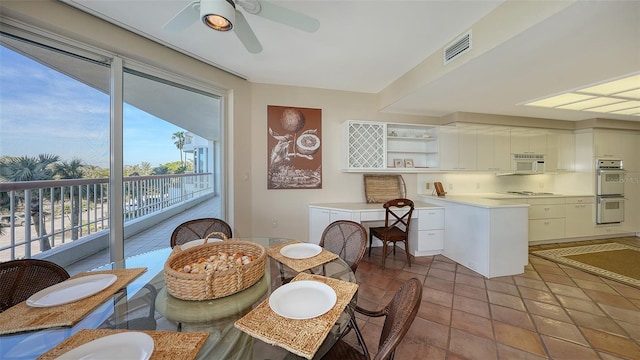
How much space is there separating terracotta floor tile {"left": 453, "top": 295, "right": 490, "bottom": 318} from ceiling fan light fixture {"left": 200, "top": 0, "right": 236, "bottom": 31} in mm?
2813

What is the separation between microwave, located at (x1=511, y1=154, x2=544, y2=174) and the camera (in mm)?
3854

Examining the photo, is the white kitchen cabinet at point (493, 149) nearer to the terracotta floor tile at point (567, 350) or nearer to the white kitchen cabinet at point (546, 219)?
the white kitchen cabinet at point (546, 219)

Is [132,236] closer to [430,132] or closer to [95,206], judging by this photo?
[95,206]

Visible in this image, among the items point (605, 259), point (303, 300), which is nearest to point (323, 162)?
point (303, 300)

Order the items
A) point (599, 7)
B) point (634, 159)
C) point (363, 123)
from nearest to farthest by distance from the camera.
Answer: point (599, 7)
point (363, 123)
point (634, 159)

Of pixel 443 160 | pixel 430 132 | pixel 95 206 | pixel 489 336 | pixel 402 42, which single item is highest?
pixel 402 42

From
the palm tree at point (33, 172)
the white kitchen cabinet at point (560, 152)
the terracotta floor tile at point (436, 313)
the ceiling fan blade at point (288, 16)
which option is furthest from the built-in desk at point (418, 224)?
the white kitchen cabinet at point (560, 152)

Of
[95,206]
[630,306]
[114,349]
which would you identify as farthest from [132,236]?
[630,306]

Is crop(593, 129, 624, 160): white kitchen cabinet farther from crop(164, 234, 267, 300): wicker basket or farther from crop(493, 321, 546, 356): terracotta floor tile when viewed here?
crop(164, 234, 267, 300): wicker basket

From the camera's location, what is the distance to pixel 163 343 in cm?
70

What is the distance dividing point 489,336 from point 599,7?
7.42ft

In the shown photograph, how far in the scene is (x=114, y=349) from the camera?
0.67 m

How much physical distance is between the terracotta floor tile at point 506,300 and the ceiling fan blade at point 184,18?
330 cm

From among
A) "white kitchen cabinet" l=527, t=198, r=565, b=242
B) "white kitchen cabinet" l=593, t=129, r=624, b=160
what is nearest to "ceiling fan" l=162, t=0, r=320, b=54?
"white kitchen cabinet" l=527, t=198, r=565, b=242
